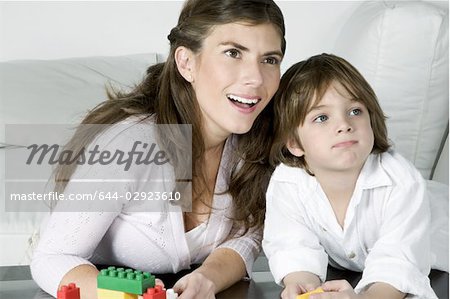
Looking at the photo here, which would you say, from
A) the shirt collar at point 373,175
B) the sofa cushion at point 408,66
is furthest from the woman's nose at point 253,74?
the sofa cushion at point 408,66

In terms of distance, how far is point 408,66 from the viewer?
6.32 ft

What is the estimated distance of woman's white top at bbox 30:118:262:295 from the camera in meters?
1.23

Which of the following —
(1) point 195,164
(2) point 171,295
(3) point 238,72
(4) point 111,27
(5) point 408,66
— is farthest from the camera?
(4) point 111,27

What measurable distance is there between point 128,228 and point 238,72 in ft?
1.01

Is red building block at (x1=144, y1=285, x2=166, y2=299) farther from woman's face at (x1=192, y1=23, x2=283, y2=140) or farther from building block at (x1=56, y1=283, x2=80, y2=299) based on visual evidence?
woman's face at (x1=192, y1=23, x2=283, y2=140)

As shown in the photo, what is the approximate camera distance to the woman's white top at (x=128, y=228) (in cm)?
123

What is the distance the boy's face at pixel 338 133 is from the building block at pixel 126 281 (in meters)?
0.40

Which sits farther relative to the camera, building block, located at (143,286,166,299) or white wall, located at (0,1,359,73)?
white wall, located at (0,1,359,73)

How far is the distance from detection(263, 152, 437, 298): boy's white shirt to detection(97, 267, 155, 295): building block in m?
0.33

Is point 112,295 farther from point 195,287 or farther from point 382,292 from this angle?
point 382,292

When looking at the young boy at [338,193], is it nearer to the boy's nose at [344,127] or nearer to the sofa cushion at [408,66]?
the boy's nose at [344,127]

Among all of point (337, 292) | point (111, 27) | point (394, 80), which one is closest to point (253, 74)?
point (337, 292)

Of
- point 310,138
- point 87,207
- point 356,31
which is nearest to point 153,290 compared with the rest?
point 87,207

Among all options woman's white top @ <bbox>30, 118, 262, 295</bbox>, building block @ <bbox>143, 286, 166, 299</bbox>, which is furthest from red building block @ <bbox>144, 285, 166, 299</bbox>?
woman's white top @ <bbox>30, 118, 262, 295</bbox>
